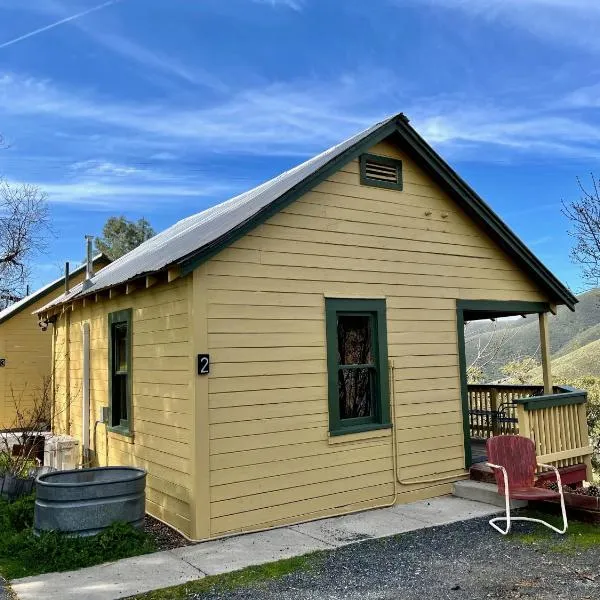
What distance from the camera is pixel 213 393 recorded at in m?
6.16

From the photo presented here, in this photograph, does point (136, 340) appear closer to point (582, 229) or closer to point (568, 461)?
point (568, 461)

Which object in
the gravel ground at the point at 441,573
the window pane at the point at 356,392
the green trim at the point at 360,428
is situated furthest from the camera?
the window pane at the point at 356,392

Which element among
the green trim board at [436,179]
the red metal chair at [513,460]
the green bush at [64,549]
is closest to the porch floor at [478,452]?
the red metal chair at [513,460]

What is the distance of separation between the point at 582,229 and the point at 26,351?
17306mm

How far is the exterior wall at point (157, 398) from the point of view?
629cm

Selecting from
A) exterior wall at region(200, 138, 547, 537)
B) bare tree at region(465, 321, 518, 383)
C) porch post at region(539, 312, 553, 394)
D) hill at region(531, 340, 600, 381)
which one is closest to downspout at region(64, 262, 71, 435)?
exterior wall at region(200, 138, 547, 537)

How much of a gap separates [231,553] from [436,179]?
590 cm

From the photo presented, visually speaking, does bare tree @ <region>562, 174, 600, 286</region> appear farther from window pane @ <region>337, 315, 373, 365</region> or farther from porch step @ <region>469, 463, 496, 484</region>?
window pane @ <region>337, 315, 373, 365</region>

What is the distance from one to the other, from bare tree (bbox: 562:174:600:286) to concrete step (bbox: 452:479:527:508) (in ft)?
40.1

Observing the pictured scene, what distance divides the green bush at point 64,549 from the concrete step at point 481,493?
Answer: 169 inches

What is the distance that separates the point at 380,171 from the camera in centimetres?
809

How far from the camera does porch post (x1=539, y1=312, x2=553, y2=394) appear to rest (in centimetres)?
955

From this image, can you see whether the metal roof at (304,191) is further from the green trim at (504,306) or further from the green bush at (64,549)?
the green bush at (64,549)

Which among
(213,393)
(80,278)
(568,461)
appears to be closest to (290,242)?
(213,393)
